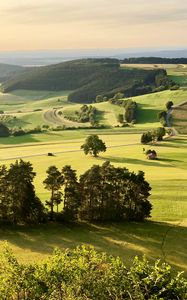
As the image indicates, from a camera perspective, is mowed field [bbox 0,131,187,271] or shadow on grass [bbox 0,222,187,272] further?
mowed field [bbox 0,131,187,271]

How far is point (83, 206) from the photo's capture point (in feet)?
219

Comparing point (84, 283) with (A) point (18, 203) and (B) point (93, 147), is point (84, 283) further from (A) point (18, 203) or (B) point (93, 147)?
(B) point (93, 147)

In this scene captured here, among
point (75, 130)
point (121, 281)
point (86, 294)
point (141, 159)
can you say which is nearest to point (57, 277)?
point (86, 294)

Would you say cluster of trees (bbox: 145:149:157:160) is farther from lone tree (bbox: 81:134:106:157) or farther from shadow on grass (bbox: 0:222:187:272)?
shadow on grass (bbox: 0:222:187:272)

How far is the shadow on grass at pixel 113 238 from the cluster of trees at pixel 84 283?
654 inches

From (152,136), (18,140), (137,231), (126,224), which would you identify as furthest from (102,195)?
(18,140)

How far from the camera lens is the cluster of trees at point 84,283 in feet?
112

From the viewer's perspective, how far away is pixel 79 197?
6706cm

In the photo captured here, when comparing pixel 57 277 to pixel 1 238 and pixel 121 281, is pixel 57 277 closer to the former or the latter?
pixel 121 281

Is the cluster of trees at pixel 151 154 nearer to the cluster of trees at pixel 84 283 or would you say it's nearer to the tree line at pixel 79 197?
the tree line at pixel 79 197

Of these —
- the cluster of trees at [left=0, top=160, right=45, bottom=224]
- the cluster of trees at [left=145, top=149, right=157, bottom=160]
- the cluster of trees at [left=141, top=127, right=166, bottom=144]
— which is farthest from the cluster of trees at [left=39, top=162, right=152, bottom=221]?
the cluster of trees at [left=141, top=127, right=166, bottom=144]

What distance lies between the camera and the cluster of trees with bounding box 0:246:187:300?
34.0 m

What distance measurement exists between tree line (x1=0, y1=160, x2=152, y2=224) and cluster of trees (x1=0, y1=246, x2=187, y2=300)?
94.8 feet

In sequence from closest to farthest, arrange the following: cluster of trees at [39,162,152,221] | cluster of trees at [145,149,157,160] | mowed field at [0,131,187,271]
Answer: mowed field at [0,131,187,271]
cluster of trees at [39,162,152,221]
cluster of trees at [145,149,157,160]
